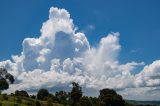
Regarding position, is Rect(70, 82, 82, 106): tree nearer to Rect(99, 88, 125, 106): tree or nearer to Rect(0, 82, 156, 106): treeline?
Rect(0, 82, 156, 106): treeline

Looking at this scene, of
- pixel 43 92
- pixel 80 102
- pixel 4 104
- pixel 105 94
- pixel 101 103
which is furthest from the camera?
pixel 43 92

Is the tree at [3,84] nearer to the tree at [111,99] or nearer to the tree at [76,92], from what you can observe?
the tree at [76,92]

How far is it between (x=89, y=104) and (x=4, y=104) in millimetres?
64056

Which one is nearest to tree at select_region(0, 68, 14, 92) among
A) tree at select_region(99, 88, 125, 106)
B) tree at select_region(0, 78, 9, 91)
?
tree at select_region(0, 78, 9, 91)

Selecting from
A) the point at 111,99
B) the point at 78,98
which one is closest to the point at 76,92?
the point at 78,98

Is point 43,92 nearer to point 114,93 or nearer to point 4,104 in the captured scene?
point 114,93

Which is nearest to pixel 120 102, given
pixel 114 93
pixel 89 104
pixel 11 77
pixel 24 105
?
pixel 114 93

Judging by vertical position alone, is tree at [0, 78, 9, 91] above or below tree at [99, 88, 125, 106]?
above

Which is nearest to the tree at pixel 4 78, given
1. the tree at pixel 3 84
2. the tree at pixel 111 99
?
the tree at pixel 3 84

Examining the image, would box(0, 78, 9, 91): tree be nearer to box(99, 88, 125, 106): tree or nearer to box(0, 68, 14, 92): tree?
box(0, 68, 14, 92): tree

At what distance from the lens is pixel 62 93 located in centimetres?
18862

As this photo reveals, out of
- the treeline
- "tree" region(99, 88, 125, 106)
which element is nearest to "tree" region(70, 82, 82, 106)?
the treeline

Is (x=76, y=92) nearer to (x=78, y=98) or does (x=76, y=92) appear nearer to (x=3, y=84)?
(x=78, y=98)

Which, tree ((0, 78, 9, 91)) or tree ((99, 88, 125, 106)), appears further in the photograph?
tree ((99, 88, 125, 106))
